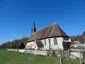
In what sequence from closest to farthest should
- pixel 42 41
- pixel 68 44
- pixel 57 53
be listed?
pixel 57 53 < pixel 68 44 < pixel 42 41

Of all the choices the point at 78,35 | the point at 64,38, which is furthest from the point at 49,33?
the point at 78,35

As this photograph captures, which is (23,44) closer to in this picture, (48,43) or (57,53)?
(48,43)

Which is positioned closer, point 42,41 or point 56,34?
point 56,34

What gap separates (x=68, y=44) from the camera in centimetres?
4559

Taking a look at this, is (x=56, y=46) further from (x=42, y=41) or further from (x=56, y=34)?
(x=42, y=41)

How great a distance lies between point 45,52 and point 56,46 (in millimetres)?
12969

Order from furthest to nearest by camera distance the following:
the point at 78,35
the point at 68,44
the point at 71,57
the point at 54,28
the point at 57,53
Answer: the point at 78,35 < the point at 54,28 < the point at 68,44 < the point at 57,53 < the point at 71,57

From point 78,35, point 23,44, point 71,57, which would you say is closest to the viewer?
point 71,57

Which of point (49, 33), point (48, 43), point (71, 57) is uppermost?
point (49, 33)

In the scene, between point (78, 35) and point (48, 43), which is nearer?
A: point (48, 43)

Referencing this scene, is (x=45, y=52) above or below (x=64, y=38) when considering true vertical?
below

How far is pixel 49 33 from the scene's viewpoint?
49.2m

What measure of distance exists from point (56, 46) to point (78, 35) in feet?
219

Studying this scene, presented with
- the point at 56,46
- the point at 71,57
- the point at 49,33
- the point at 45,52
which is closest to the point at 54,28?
the point at 49,33
